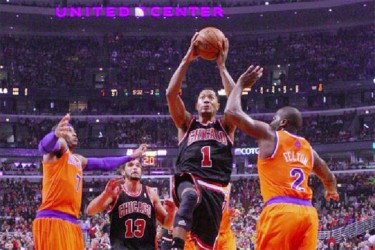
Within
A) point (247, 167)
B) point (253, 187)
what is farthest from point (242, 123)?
point (247, 167)

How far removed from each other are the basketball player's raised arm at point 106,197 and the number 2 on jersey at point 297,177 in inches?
99.3

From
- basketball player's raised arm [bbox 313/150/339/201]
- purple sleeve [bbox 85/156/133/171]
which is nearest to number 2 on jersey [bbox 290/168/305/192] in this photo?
basketball player's raised arm [bbox 313/150/339/201]

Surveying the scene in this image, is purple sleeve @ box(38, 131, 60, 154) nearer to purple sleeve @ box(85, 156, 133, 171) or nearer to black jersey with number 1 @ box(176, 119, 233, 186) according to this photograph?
purple sleeve @ box(85, 156, 133, 171)

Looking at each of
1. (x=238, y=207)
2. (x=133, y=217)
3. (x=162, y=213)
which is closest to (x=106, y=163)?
(x=133, y=217)

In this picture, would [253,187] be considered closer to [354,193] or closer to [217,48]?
[354,193]

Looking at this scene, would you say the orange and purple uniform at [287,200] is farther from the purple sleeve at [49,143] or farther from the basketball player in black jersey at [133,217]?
the purple sleeve at [49,143]

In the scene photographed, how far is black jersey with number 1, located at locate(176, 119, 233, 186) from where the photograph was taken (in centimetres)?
764

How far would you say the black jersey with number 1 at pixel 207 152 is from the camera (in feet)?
25.1

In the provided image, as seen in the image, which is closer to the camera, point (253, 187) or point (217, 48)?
point (217, 48)

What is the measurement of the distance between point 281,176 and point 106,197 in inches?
110

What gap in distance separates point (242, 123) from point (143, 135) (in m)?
42.5

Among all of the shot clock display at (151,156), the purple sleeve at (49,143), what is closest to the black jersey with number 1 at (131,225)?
the purple sleeve at (49,143)

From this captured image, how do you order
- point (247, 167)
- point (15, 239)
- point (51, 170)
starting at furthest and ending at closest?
1. point (247, 167)
2. point (15, 239)
3. point (51, 170)

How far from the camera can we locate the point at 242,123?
23.3 ft
